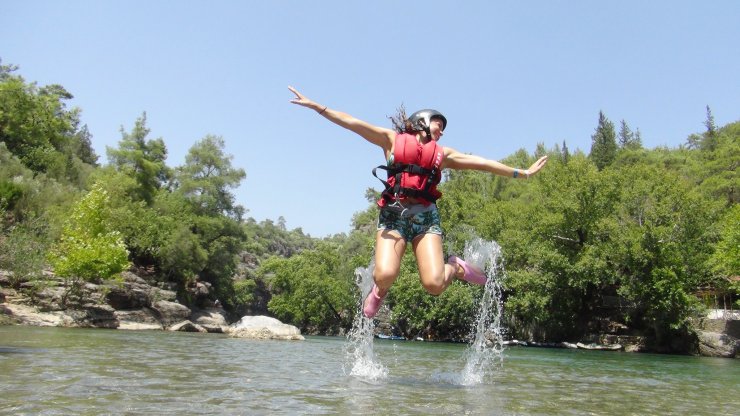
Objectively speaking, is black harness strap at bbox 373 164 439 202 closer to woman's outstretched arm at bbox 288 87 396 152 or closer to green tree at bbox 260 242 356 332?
woman's outstretched arm at bbox 288 87 396 152

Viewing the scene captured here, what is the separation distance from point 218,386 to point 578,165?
42136mm

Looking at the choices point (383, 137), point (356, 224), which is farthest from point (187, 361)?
point (356, 224)

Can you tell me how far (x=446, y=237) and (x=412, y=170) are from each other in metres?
40.8

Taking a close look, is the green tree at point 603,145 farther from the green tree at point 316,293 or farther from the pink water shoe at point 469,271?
the pink water shoe at point 469,271

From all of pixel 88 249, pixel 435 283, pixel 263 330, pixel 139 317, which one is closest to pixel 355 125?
pixel 435 283

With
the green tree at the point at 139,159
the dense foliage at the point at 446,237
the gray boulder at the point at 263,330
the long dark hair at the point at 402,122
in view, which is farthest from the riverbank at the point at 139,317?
the long dark hair at the point at 402,122

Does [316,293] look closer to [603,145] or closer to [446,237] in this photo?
[446,237]

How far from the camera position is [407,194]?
7.10 metres

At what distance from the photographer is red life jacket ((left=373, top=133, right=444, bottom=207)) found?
712cm

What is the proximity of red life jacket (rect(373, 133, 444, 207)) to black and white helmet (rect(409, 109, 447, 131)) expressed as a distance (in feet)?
0.96

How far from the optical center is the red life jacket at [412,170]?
712 centimetres

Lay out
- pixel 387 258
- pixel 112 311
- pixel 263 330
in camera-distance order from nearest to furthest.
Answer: pixel 387 258 < pixel 263 330 < pixel 112 311

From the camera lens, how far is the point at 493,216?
47562 mm

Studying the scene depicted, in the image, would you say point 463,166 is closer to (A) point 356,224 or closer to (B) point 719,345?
(B) point 719,345
